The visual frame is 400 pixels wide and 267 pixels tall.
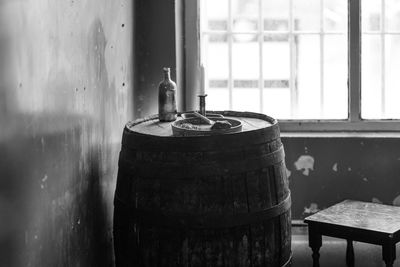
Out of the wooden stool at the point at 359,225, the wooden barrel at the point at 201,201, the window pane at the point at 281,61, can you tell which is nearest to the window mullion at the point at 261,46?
the window pane at the point at 281,61

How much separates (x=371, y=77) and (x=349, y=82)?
12cm

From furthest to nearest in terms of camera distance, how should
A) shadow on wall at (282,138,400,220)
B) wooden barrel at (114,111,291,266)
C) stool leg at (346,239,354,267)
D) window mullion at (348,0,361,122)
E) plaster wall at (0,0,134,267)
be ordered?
window mullion at (348,0,361,122), shadow on wall at (282,138,400,220), stool leg at (346,239,354,267), wooden barrel at (114,111,291,266), plaster wall at (0,0,134,267)

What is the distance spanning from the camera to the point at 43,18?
1762 millimetres

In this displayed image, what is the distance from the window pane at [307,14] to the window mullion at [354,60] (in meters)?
0.17

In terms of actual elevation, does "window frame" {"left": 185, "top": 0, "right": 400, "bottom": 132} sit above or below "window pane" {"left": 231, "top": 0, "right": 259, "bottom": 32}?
below


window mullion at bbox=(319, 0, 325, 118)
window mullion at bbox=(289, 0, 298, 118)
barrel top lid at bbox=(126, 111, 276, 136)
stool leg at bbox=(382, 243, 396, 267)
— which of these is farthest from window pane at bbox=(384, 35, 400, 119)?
barrel top lid at bbox=(126, 111, 276, 136)

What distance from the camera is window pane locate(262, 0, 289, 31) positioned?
11.3 feet

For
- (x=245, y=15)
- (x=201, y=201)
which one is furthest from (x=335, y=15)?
(x=201, y=201)

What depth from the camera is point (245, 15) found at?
3.46 metres

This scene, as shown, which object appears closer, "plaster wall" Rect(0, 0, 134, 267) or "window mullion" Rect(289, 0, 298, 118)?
"plaster wall" Rect(0, 0, 134, 267)

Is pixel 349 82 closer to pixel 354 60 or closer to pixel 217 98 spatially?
pixel 354 60

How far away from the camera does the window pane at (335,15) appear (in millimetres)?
3418

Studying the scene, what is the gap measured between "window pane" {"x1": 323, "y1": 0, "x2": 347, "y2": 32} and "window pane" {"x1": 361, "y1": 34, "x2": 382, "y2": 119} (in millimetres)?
134

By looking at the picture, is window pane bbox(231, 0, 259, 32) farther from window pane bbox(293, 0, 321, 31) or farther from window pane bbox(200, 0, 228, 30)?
window pane bbox(293, 0, 321, 31)
